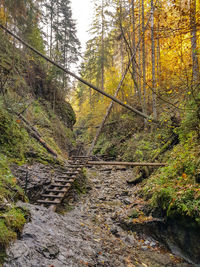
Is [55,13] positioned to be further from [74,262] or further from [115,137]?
[74,262]

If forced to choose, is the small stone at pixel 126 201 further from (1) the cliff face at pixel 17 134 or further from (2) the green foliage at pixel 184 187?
(1) the cliff face at pixel 17 134

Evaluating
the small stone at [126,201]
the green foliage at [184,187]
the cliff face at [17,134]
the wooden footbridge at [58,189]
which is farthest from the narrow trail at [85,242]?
the green foliage at [184,187]

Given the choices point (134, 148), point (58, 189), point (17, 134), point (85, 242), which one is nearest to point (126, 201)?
point (58, 189)

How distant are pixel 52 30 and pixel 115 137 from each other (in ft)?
39.3

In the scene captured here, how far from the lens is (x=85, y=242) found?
313 cm

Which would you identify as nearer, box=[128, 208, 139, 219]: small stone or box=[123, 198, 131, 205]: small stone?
box=[128, 208, 139, 219]: small stone

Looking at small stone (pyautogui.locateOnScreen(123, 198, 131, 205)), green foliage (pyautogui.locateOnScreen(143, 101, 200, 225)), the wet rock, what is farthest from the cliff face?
green foliage (pyautogui.locateOnScreen(143, 101, 200, 225))

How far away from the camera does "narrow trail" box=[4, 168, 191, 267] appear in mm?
2109

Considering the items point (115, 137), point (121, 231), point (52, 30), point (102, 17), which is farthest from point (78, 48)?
point (121, 231)

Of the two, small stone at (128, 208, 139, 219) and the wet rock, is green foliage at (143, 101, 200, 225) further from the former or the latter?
the wet rock

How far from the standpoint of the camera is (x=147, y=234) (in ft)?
12.9

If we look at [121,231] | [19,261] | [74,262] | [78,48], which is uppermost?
[78,48]

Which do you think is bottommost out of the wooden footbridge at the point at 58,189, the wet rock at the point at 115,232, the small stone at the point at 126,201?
the wet rock at the point at 115,232

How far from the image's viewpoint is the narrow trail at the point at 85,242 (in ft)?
6.92
